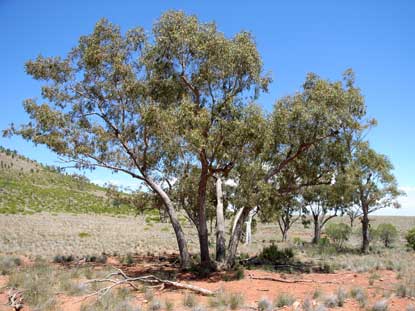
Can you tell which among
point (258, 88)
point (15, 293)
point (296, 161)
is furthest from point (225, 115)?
point (15, 293)

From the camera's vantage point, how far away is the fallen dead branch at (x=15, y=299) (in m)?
10.4

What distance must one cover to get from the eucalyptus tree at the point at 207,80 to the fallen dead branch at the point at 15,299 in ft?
23.4

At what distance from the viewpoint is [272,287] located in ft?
45.5

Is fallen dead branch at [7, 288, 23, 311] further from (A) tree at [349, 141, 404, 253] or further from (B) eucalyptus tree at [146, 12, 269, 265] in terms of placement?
(A) tree at [349, 141, 404, 253]

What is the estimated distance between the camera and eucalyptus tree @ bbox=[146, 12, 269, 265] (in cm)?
1442

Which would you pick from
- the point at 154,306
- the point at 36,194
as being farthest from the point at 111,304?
the point at 36,194

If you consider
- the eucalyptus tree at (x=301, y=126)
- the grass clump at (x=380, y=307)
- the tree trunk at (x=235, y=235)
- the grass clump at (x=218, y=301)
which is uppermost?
the eucalyptus tree at (x=301, y=126)

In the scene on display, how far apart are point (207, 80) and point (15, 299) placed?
9.93 m

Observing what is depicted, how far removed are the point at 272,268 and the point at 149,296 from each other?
8354mm

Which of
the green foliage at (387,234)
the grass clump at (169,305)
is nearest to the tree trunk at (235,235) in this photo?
the grass clump at (169,305)

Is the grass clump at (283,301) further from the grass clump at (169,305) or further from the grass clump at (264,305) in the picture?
the grass clump at (169,305)

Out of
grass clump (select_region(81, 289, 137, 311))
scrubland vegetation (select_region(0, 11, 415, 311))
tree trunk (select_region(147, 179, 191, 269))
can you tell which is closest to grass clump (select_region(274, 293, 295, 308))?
scrubland vegetation (select_region(0, 11, 415, 311))

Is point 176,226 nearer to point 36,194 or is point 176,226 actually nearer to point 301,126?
point 301,126

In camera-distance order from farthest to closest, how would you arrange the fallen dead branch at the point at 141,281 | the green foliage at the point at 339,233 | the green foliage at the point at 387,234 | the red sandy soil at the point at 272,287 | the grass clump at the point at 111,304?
the green foliage at the point at 387,234
the green foliage at the point at 339,233
the fallen dead branch at the point at 141,281
the red sandy soil at the point at 272,287
the grass clump at the point at 111,304
